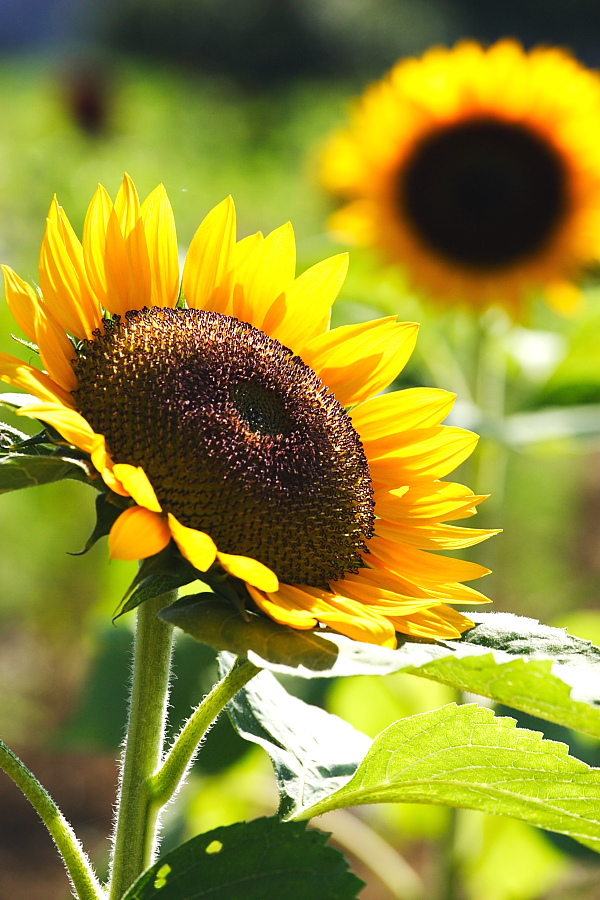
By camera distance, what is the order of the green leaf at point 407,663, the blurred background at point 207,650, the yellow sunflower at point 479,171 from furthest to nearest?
the yellow sunflower at point 479,171
the blurred background at point 207,650
the green leaf at point 407,663

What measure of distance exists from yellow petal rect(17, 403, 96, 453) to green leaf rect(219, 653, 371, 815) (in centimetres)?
23

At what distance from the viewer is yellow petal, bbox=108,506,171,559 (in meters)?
0.51

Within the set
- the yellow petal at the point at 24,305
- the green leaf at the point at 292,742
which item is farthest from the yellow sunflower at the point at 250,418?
the green leaf at the point at 292,742

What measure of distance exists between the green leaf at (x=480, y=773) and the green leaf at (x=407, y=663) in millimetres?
47

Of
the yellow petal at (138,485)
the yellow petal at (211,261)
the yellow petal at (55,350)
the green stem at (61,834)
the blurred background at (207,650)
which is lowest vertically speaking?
the green stem at (61,834)

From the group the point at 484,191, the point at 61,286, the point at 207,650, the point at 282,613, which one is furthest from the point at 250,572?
the point at 484,191

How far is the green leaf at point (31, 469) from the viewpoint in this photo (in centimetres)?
52

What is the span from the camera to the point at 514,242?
186cm

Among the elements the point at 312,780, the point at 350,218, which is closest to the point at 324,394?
the point at 312,780

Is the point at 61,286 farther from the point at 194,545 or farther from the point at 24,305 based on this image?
the point at 194,545

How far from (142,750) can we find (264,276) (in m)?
0.33

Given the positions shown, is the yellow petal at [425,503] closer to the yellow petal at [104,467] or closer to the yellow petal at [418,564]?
the yellow petal at [418,564]

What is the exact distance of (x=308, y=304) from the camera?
0.75 metres

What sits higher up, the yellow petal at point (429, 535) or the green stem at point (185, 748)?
the yellow petal at point (429, 535)
